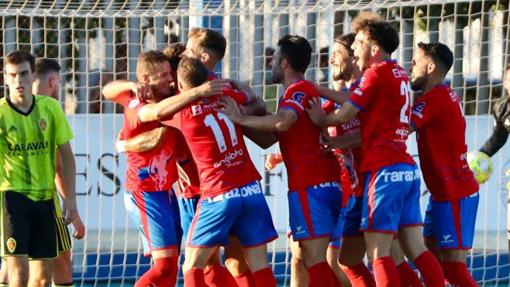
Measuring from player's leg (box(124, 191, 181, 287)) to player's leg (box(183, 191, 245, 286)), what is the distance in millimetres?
502

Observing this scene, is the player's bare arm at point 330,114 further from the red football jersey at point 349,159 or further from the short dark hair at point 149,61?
the short dark hair at point 149,61

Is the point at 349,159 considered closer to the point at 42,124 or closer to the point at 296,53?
the point at 296,53

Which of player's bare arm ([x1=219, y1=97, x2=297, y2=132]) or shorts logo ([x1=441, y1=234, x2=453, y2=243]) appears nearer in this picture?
player's bare arm ([x1=219, y1=97, x2=297, y2=132])

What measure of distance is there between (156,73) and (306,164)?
1.20m

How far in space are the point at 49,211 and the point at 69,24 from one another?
341 cm

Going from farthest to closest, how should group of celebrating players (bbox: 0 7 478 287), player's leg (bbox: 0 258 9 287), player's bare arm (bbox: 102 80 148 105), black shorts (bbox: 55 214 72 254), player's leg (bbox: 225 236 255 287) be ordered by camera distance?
player's leg (bbox: 0 258 9 287), black shorts (bbox: 55 214 72 254), player's leg (bbox: 225 236 255 287), player's bare arm (bbox: 102 80 148 105), group of celebrating players (bbox: 0 7 478 287)

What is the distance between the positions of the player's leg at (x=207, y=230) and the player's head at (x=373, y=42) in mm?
1277

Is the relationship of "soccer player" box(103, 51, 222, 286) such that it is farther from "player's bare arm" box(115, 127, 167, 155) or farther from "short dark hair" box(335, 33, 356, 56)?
"short dark hair" box(335, 33, 356, 56)

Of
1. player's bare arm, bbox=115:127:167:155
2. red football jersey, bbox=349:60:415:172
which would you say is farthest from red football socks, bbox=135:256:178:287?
red football jersey, bbox=349:60:415:172

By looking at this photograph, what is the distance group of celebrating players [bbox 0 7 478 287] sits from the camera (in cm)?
820

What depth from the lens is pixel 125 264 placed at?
11.9 metres

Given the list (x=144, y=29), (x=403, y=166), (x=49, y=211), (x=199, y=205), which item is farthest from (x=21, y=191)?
(x=144, y=29)

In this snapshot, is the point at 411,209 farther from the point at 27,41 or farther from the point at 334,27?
the point at 27,41

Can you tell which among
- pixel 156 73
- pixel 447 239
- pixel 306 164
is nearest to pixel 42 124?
pixel 156 73
